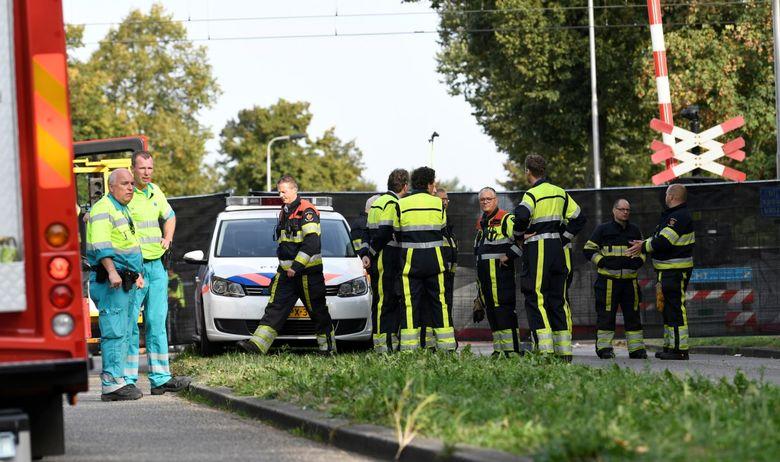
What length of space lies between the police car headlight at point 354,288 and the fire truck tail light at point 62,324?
908 cm

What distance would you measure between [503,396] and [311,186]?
268 ft

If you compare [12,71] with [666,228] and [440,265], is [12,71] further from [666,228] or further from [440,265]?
[666,228]

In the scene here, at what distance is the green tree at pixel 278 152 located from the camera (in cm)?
9131

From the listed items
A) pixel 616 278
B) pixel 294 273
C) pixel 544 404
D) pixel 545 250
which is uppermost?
pixel 545 250

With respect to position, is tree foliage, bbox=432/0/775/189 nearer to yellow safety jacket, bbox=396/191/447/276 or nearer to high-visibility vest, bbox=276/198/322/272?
high-visibility vest, bbox=276/198/322/272

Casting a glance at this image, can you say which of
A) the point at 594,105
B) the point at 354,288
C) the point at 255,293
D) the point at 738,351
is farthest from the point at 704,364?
the point at 594,105

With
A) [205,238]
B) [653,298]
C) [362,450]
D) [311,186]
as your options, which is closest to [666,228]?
[653,298]

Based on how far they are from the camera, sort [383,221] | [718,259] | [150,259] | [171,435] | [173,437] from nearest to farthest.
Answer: [173,437] < [171,435] < [150,259] < [383,221] < [718,259]

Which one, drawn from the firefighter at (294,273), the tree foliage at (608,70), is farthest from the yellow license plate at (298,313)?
the tree foliage at (608,70)

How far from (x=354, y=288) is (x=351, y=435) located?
8043mm

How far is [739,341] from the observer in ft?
61.6

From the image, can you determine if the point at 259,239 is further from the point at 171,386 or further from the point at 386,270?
the point at 171,386

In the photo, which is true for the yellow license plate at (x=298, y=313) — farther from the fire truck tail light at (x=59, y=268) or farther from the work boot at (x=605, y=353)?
the fire truck tail light at (x=59, y=268)

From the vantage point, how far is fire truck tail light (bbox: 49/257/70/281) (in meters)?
7.33
